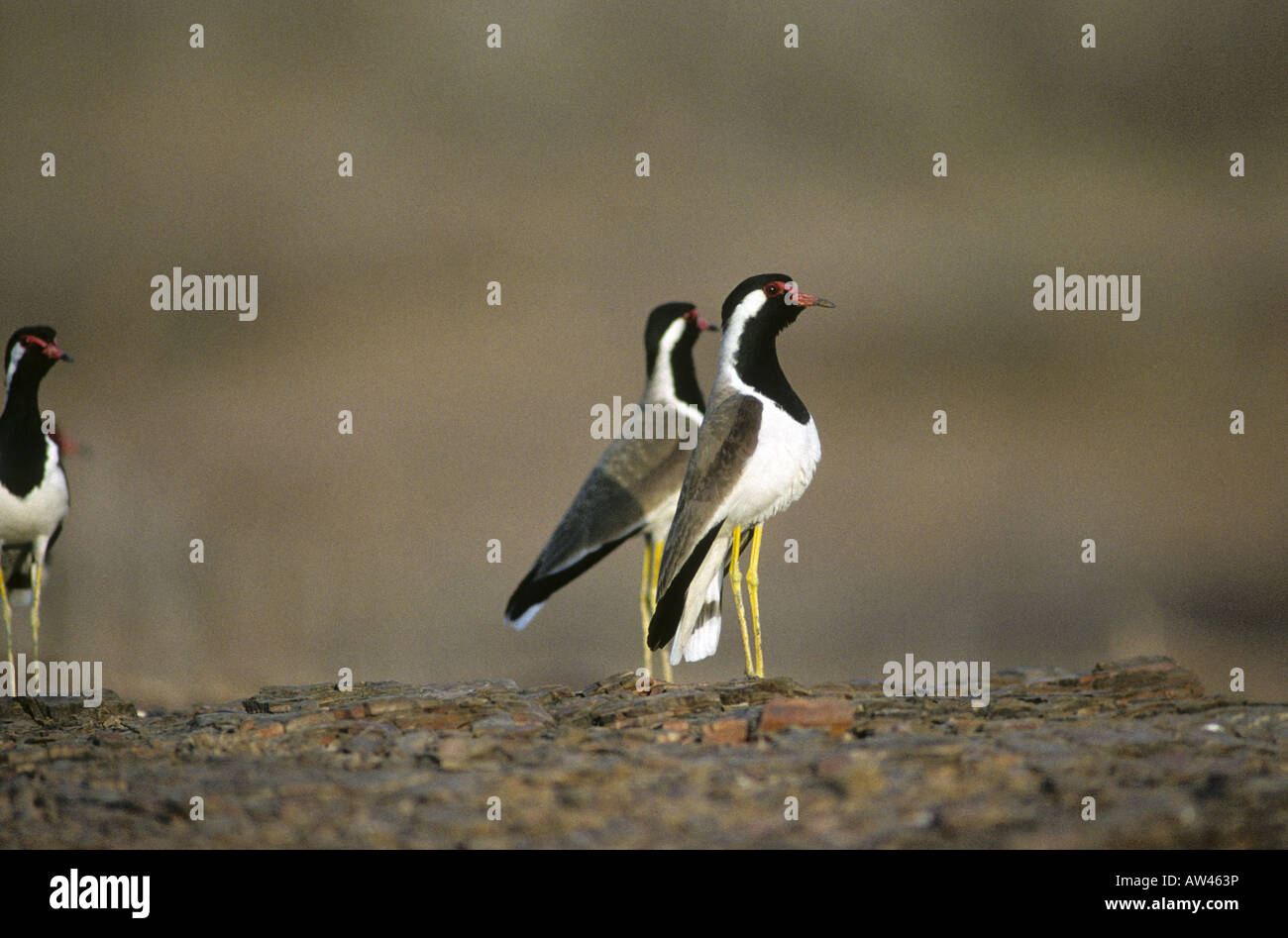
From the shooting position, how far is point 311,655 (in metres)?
18.6

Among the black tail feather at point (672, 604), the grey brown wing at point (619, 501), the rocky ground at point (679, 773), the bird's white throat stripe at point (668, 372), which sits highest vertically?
the bird's white throat stripe at point (668, 372)

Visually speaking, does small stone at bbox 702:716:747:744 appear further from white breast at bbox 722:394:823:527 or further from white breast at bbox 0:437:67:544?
white breast at bbox 0:437:67:544

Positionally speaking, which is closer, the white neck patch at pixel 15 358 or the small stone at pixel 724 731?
the small stone at pixel 724 731

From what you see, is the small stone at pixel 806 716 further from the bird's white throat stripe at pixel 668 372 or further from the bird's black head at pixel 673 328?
the bird's black head at pixel 673 328

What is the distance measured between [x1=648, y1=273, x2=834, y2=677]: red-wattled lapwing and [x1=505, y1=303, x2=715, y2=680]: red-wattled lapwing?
1487 millimetres

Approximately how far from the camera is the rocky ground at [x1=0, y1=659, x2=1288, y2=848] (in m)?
5.65

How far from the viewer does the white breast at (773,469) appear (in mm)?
8633

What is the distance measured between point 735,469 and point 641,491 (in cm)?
212

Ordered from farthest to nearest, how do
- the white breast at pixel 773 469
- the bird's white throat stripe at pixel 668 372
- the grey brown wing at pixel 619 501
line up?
the bird's white throat stripe at pixel 668 372, the grey brown wing at pixel 619 501, the white breast at pixel 773 469

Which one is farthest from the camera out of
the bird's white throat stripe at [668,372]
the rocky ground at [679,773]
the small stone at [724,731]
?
the bird's white throat stripe at [668,372]

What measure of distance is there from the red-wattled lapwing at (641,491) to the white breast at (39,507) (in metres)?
3.40

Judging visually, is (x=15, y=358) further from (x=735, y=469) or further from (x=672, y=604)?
(x=735, y=469)

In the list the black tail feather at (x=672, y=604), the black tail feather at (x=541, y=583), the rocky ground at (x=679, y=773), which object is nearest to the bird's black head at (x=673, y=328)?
the black tail feather at (x=541, y=583)

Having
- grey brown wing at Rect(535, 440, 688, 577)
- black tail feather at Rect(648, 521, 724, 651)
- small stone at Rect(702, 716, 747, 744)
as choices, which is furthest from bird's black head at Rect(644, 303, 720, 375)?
small stone at Rect(702, 716, 747, 744)
